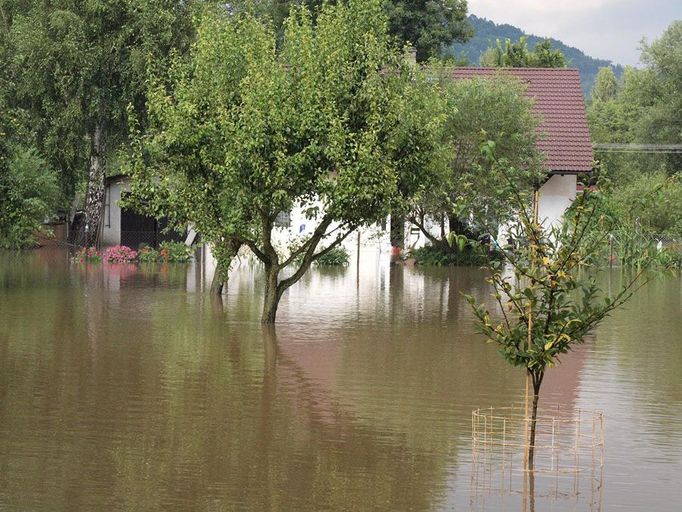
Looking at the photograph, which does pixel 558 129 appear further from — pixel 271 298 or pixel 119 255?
pixel 271 298

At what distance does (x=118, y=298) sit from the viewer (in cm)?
3253

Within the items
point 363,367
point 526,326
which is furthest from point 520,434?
point 363,367

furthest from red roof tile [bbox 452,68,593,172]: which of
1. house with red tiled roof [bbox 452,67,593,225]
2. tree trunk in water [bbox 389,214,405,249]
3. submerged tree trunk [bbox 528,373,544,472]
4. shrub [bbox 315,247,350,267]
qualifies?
submerged tree trunk [bbox 528,373,544,472]

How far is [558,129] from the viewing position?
52.5 meters

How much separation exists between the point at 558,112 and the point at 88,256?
19.2 metres

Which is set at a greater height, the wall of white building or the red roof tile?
the red roof tile

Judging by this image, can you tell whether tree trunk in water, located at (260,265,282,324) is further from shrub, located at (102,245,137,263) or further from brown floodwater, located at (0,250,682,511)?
shrub, located at (102,245,137,263)

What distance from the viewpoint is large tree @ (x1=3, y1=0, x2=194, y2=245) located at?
1759 inches

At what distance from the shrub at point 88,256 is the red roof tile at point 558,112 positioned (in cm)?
1512

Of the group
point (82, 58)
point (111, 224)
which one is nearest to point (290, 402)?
point (82, 58)

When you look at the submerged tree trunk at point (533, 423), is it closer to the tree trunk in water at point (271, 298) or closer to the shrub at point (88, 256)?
the tree trunk in water at point (271, 298)

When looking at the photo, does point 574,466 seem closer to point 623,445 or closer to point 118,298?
point 623,445

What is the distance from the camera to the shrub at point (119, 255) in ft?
155

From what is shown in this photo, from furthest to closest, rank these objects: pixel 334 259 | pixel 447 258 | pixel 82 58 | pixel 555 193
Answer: pixel 555 193 → pixel 447 258 → pixel 334 259 → pixel 82 58
